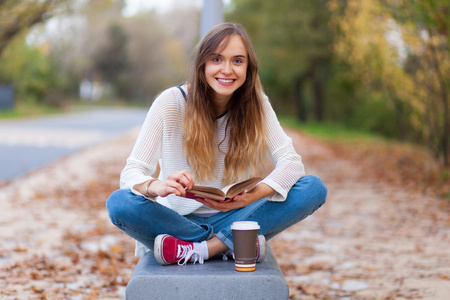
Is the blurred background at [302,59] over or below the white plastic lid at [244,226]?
over

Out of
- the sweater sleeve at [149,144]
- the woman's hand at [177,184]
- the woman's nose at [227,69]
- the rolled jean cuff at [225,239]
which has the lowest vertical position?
the rolled jean cuff at [225,239]

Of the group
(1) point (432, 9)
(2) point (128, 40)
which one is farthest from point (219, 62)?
(2) point (128, 40)

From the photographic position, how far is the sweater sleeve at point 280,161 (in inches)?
117

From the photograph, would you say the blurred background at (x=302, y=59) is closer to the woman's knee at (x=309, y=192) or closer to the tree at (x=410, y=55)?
the tree at (x=410, y=55)

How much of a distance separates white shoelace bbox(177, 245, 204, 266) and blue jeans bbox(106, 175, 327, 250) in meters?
0.09

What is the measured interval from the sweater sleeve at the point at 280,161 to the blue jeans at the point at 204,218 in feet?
0.17

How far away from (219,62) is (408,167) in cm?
882

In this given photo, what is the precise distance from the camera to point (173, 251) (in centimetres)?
289

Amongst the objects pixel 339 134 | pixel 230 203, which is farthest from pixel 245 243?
pixel 339 134

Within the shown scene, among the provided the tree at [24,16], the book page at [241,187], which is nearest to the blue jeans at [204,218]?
the book page at [241,187]

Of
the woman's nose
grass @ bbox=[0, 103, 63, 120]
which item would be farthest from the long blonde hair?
grass @ bbox=[0, 103, 63, 120]

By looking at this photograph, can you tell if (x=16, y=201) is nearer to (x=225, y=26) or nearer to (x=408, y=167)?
(x=225, y=26)

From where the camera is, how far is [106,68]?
59844 millimetres

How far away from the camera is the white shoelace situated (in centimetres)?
290
